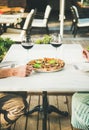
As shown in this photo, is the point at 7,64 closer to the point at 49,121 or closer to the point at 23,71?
the point at 23,71

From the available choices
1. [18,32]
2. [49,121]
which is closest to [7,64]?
[49,121]

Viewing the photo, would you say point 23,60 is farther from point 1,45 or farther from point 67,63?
point 1,45

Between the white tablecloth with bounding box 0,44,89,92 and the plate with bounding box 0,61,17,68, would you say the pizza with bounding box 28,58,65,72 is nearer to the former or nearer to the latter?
the white tablecloth with bounding box 0,44,89,92

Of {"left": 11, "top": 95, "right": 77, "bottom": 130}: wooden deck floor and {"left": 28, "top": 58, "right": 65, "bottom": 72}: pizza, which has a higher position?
{"left": 28, "top": 58, "right": 65, "bottom": 72}: pizza

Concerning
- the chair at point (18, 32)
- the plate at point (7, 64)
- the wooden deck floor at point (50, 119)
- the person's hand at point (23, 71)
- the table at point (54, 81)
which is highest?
the person's hand at point (23, 71)

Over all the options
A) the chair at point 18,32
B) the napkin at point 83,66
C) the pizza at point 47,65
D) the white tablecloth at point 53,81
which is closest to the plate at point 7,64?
the white tablecloth at point 53,81

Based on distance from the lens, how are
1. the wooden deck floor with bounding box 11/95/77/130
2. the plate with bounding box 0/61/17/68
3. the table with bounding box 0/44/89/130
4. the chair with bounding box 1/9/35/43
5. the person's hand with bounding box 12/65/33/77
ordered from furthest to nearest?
the chair with bounding box 1/9/35/43 < the wooden deck floor with bounding box 11/95/77/130 < the plate with bounding box 0/61/17/68 < the person's hand with bounding box 12/65/33/77 < the table with bounding box 0/44/89/130

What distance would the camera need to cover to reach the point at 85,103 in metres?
1.98

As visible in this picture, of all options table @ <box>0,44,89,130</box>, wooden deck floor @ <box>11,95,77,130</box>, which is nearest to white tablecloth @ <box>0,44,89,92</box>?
table @ <box>0,44,89,130</box>

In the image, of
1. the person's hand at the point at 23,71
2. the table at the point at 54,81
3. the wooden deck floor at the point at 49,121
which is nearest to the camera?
the table at the point at 54,81

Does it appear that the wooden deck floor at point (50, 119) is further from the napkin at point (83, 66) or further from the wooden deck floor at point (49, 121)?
the napkin at point (83, 66)

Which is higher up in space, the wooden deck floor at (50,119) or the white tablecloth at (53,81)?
the white tablecloth at (53,81)

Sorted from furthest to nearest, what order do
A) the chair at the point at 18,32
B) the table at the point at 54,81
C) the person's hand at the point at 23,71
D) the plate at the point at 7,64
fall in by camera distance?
the chair at the point at 18,32 < the plate at the point at 7,64 < the person's hand at the point at 23,71 < the table at the point at 54,81

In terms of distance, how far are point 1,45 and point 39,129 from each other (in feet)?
4.87
